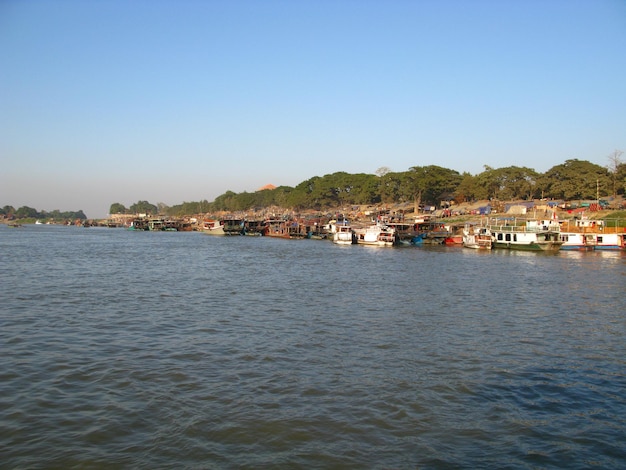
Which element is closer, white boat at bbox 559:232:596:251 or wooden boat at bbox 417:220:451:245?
white boat at bbox 559:232:596:251

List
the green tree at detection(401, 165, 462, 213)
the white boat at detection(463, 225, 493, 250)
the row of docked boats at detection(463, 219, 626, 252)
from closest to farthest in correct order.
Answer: the row of docked boats at detection(463, 219, 626, 252) < the white boat at detection(463, 225, 493, 250) < the green tree at detection(401, 165, 462, 213)

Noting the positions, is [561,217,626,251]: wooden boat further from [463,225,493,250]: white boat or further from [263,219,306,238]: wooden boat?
[263,219,306,238]: wooden boat

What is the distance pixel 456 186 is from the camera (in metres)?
104

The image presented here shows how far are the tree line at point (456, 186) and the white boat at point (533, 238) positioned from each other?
26072 millimetres

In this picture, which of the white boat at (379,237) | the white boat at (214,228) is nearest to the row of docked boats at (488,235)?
the white boat at (379,237)

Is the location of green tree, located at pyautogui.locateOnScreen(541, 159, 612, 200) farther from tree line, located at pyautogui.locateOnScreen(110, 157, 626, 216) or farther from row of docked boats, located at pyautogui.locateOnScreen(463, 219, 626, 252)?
row of docked boats, located at pyautogui.locateOnScreen(463, 219, 626, 252)

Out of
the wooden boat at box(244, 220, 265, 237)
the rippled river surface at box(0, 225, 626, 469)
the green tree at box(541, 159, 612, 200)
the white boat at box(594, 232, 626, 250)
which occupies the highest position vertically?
the green tree at box(541, 159, 612, 200)

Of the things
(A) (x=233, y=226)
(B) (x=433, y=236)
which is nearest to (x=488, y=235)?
(B) (x=433, y=236)

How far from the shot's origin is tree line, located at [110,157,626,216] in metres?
80.2

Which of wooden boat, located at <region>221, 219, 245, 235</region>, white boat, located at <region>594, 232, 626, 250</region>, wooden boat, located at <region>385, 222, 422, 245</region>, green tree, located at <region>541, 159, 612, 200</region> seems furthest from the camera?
wooden boat, located at <region>221, 219, 245, 235</region>

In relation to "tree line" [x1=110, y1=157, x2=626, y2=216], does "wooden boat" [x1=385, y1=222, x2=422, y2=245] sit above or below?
below

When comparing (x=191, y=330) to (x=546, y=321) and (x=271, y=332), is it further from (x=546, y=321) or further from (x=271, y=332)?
(x=546, y=321)

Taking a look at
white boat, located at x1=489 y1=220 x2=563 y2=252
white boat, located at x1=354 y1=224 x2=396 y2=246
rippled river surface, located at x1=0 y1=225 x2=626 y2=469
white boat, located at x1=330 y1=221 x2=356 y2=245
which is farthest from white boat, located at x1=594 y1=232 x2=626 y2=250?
rippled river surface, located at x1=0 y1=225 x2=626 y2=469

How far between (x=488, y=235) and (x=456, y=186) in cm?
4994
